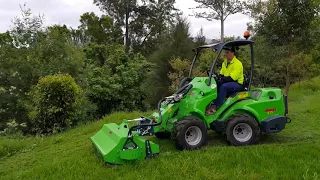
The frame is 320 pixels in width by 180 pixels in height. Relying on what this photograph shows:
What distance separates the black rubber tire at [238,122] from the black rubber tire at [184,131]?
50 centimetres

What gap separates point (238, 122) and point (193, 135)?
2.92ft

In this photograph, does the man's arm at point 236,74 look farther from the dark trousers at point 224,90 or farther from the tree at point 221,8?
the tree at point 221,8

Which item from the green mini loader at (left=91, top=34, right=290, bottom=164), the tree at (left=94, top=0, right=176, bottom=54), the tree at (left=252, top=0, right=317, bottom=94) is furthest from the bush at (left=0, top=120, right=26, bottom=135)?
the tree at (left=94, top=0, right=176, bottom=54)

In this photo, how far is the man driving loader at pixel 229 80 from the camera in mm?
6832

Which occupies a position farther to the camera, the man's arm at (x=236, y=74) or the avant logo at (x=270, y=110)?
the man's arm at (x=236, y=74)

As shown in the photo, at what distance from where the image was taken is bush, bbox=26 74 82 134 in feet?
34.6

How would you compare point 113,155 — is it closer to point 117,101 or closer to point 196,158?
point 196,158

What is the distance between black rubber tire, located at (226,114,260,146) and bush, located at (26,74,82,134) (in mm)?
5918

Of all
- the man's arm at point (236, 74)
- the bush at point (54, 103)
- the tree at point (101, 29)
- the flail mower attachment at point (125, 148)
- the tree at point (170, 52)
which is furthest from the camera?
the tree at point (101, 29)

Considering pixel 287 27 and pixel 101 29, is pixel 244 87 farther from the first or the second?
pixel 101 29

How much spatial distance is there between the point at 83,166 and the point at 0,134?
6158 millimetres

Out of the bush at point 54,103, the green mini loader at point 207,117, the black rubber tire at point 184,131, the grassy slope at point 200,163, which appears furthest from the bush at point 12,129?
the black rubber tire at point 184,131

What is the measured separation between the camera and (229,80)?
7000 millimetres

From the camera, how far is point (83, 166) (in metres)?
5.69
